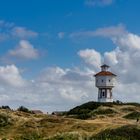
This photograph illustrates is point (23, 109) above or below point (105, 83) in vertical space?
below

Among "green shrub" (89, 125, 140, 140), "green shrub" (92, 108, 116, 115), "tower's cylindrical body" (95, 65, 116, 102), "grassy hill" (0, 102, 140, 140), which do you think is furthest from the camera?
"tower's cylindrical body" (95, 65, 116, 102)

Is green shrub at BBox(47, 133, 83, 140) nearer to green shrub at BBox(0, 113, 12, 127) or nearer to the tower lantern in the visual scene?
green shrub at BBox(0, 113, 12, 127)

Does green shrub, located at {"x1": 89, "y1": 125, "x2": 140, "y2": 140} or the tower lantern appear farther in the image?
the tower lantern

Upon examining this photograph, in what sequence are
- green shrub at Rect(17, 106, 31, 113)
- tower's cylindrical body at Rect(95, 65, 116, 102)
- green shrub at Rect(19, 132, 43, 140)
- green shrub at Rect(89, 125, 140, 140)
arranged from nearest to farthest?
green shrub at Rect(89, 125, 140, 140) → green shrub at Rect(19, 132, 43, 140) → green shrub at Rect(17, 106, 31, 113) → tower's cylindrical body at Rect(95, 65, 116, 102)

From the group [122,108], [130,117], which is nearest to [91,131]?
[130,117]

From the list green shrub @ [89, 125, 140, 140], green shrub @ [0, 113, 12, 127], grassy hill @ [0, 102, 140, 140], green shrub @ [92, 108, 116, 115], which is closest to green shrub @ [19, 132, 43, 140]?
grassy hill @ [0, 102, 140, 140]

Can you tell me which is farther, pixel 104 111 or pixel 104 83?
pixel 104 83

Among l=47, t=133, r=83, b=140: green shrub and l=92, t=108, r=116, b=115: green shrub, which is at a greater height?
l=92, t=108, r=116, b=115: green shrub

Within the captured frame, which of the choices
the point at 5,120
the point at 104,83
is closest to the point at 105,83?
the point at 104,83

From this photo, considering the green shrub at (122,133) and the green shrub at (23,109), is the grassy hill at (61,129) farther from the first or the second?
the green shrub at (23,109)

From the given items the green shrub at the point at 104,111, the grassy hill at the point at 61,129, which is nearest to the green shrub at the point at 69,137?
the grassy hill at the point at 61,129

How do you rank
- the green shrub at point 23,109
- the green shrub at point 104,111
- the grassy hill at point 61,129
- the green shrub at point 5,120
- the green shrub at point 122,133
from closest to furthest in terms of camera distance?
the green shrub at point 122,133 → the grassy hill at point 61,129 → the green shrub at point 5,120 → the green shrub at point 104,111 → the green shrub at point 23,109

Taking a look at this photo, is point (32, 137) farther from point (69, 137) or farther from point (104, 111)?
point (104, 111)

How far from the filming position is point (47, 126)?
2024 inches
